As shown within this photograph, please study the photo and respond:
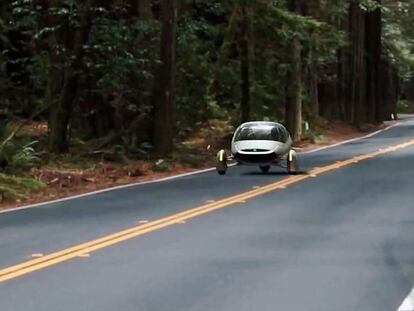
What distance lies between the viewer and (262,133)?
2366 centimetres

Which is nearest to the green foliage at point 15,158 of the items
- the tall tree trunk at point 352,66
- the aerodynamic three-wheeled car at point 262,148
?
the aerodynamic three-wheeled car at point 262,148

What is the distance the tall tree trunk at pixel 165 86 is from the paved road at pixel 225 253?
8.47 m

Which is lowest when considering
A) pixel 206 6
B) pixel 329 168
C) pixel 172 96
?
pixel 329 168

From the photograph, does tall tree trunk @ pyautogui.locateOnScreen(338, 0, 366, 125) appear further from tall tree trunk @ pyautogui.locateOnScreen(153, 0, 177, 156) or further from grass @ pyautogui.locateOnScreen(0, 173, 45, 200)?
grass @ pyautogui.locateOnScreen(0, 173, 45, 200)

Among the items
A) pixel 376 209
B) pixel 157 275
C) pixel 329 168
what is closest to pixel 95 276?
pixel 157 275

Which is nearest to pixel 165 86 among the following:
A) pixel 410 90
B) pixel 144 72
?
pixel 144 72

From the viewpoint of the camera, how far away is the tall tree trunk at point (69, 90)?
26031mm

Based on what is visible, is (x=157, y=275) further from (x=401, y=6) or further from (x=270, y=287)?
(x=401, y=6)

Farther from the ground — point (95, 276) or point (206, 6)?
point (206, 6)

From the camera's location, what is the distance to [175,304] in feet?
26.5

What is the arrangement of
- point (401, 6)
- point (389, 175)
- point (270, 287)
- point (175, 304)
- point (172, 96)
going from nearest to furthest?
point (175, 304) < point (270, 287) < point (389, 175) < point (172, 96) < point (401, 6)

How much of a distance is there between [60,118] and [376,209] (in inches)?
507

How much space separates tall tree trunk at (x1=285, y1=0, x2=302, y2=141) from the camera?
4000cm

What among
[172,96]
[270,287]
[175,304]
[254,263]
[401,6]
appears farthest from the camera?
[401,6]
